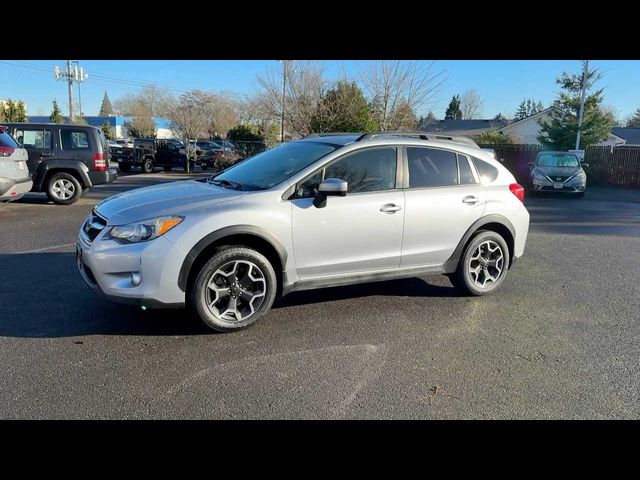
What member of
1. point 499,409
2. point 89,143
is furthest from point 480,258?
point 89,143

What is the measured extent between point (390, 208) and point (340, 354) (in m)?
1.54

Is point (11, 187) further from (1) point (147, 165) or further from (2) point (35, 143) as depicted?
(1) point (147, 165)

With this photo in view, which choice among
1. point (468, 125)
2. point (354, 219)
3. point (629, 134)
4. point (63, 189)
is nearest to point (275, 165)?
point (354, 219)

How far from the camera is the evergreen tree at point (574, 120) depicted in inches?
1064

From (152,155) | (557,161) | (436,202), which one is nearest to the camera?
(436,202)

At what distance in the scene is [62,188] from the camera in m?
11.1

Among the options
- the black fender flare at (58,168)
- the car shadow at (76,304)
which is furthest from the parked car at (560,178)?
the black fender flare at (58,168)

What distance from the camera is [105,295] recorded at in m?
3.74

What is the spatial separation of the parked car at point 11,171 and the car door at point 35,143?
157 cm

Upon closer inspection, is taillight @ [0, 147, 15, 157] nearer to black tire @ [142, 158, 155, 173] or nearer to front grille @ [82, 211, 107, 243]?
front grille @ [82, 211, 107, 243]

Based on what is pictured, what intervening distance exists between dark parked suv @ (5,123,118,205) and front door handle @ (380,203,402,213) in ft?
30.4
